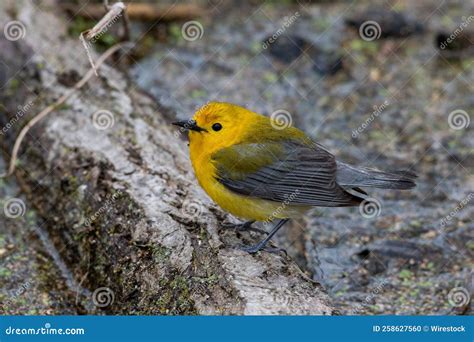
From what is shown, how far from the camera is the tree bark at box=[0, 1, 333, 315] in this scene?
4.10 meters

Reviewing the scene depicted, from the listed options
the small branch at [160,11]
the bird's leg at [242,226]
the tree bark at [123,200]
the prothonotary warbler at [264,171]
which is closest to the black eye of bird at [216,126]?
the prothonotary warbler at [264,171]

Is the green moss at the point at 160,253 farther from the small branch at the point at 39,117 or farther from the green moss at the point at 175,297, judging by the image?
the small branch at the point at 39,117

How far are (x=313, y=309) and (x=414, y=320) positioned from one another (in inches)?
25.5

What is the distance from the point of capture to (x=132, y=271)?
15.1 ft

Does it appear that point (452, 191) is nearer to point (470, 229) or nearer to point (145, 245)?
point (470, 229)

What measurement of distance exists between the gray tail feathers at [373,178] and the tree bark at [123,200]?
78 centimetres

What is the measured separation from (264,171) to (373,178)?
74cm

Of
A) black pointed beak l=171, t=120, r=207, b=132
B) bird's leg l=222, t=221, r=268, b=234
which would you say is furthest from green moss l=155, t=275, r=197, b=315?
black pointed beak l=171, t=120, r=207, b=132

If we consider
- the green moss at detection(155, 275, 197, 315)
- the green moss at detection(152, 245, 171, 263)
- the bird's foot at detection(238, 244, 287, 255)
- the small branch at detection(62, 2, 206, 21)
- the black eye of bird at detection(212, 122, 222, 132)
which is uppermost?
the small branch at detection(62, 2, 206, 21)

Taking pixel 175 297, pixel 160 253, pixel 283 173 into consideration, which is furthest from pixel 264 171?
pixel 175 297

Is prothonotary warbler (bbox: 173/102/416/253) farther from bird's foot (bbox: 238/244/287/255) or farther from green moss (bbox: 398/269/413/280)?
green moss (bbox: 398/269/413/280)

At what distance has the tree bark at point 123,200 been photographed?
4.10 metres

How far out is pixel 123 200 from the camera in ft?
16.2

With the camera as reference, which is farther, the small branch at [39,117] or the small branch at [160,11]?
the small branch at [160,11]
